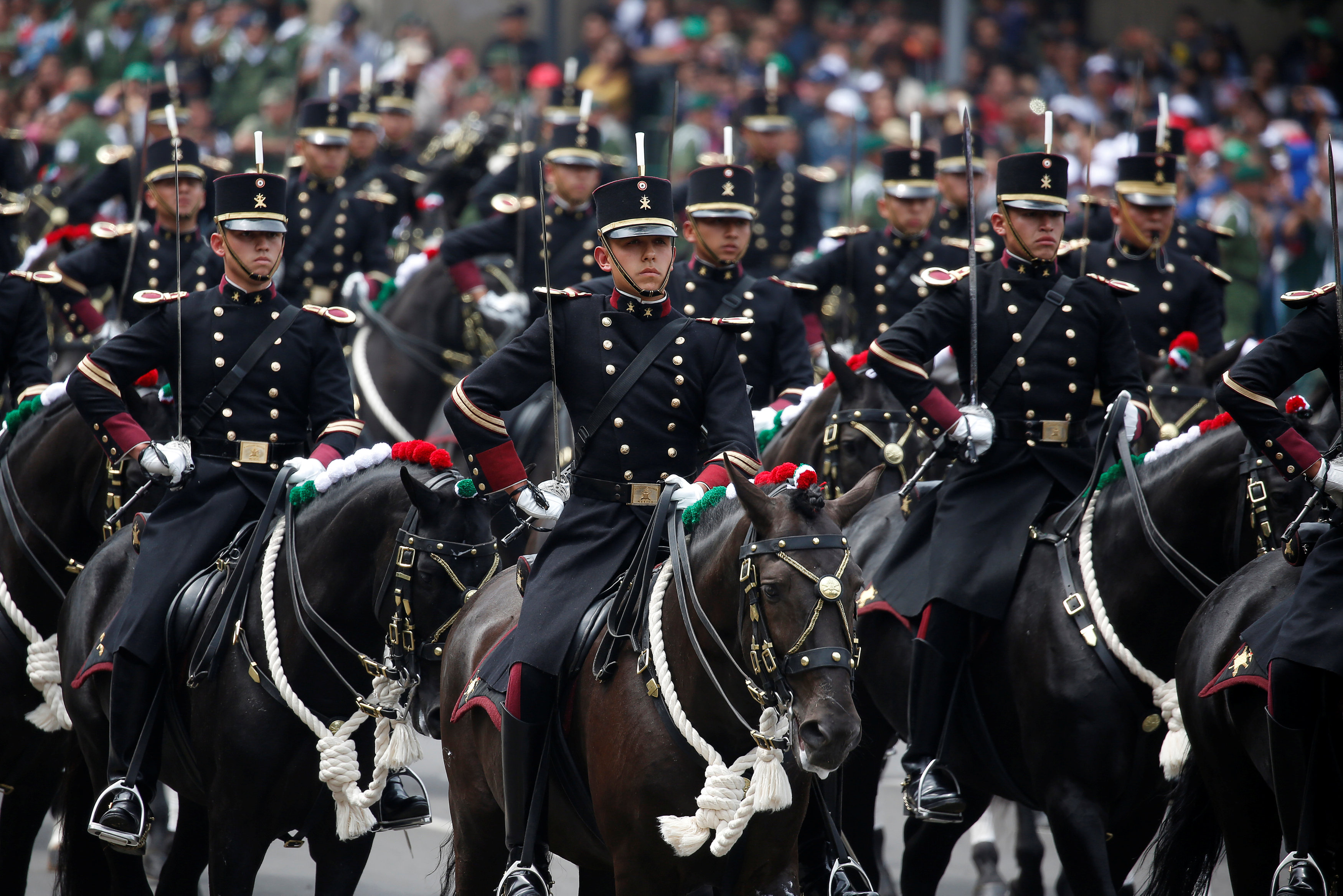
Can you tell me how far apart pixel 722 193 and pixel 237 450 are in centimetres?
341

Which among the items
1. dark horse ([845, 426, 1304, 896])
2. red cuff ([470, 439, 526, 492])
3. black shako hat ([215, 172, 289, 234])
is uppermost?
black shako hat ([215, 172, 289, 234])

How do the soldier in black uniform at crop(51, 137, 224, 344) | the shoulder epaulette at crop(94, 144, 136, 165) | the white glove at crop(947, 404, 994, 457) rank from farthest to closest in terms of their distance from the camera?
the shoulder epaulette at crop(94, 144, 136, 165) < the soldier in black uniform at crop(51, 137, 224, 344) < the white glove at crop(947, 404, 994, 457)

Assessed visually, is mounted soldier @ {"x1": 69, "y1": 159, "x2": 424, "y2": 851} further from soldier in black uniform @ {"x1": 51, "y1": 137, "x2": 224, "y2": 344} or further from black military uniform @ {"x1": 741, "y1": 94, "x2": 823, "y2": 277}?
black military uniform @ {"x1": 741, "y1": 94, "x2": 823, "y2": 277}

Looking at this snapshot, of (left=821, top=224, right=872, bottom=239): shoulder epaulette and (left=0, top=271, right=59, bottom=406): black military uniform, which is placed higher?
(left=0, top=271, right=59, bottom=406): black military uniform

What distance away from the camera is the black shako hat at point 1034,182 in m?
7.04

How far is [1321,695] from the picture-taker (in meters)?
5.31

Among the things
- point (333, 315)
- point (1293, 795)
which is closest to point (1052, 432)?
point (1293, 795)

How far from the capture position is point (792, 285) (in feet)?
31.9

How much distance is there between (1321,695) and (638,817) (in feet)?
7.01

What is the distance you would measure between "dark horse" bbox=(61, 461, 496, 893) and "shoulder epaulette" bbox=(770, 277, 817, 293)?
338 centimetres

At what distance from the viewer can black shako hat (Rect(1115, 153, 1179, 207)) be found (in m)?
9.60

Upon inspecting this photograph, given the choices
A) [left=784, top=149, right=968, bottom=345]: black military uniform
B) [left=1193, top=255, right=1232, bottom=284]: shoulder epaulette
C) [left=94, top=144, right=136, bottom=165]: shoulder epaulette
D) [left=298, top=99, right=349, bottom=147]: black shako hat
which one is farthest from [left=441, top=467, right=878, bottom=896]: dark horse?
[left=94, top=144, right=136, bottom=165]: shoulder epaulette

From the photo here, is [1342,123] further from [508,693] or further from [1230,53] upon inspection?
[508,693]

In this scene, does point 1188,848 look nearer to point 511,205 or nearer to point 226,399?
point 226,399
